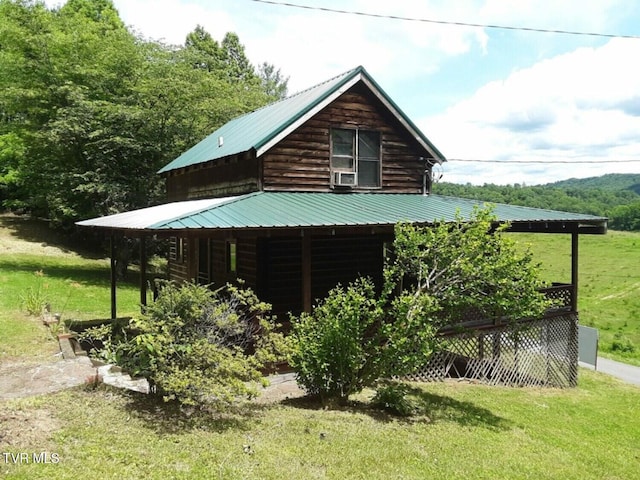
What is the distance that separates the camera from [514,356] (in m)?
13.3

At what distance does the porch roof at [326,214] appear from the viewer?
9688 mm

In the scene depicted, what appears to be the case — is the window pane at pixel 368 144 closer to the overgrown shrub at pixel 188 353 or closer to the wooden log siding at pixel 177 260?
the wooden log siding at pixel 177 260

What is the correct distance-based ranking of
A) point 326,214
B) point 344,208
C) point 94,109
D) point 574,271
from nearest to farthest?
point 326,214, point 344,208, point 574,271, point 94,109

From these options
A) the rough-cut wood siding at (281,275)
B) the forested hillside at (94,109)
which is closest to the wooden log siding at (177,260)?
the forested hillside at (94,109)

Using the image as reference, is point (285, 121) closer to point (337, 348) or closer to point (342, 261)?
point (342, 261)

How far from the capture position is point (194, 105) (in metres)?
24.6

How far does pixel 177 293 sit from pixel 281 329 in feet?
13.8

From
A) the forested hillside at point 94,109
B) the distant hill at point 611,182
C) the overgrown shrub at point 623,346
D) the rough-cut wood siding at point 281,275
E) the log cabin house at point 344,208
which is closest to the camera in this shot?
the log cabin house at point 344,208

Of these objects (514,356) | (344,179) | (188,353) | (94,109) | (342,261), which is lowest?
(514,356)

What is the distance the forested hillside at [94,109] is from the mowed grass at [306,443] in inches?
721

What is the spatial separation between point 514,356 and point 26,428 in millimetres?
11580

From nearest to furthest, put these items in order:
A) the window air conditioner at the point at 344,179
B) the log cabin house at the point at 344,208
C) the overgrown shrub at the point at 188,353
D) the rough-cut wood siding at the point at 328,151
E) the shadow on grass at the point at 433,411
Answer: the overgrown shrub at the point at 188,353 → the shadow on grass at the point at 433,411 → the log cabin house at the point at 344,208 → the rough-cut wood siding at the point at 328,151 → the window air conditioner at the point at 344,179

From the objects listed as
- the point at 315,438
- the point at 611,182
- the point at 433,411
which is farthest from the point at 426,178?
the point at 611,182

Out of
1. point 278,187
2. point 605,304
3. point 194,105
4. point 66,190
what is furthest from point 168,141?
point 605,304
